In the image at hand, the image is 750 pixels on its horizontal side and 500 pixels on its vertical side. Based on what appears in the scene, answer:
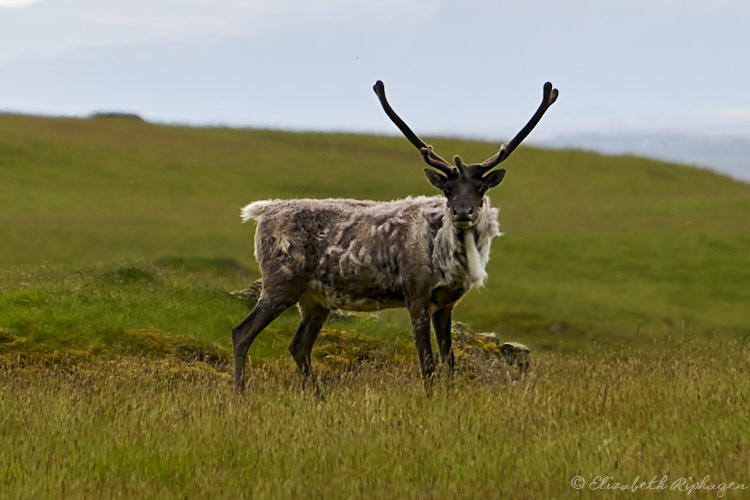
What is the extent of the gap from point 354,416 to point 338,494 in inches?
77.1

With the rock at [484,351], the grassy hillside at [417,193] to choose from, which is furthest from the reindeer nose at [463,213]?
the grassy hillside at [417,193]

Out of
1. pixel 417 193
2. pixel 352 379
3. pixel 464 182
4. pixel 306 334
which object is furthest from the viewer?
pixel 417 193

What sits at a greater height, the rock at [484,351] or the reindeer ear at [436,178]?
the reindeer ear at [436,178]

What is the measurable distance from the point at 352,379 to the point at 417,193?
36313 millimetres

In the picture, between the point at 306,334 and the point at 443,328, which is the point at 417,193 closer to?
the point at 306,334

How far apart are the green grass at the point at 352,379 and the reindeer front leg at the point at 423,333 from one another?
0.64 ft

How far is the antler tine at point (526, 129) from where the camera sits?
1151cm

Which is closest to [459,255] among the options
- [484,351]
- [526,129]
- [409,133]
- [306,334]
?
[526,129]

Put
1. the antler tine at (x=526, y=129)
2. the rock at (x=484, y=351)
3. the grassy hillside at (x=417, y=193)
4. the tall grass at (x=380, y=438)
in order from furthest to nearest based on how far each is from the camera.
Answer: the grassy hillside at (x=417, y=193) → the rock at (x=484, y=351) → the antler tine at (x=526, y=129) → the tall grass at (x=380, y=438)

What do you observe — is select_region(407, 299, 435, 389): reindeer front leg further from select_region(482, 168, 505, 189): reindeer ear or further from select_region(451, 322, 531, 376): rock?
select_region(451, 322, 531, 376): rock

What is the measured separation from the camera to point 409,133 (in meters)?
12.7

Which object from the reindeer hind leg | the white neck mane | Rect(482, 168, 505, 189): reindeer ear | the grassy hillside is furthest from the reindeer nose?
the grassy hillside

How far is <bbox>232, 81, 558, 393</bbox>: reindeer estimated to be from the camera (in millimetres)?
11375

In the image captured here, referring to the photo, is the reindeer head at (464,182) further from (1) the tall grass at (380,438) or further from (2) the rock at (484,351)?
(2) the rock at (484,351)
